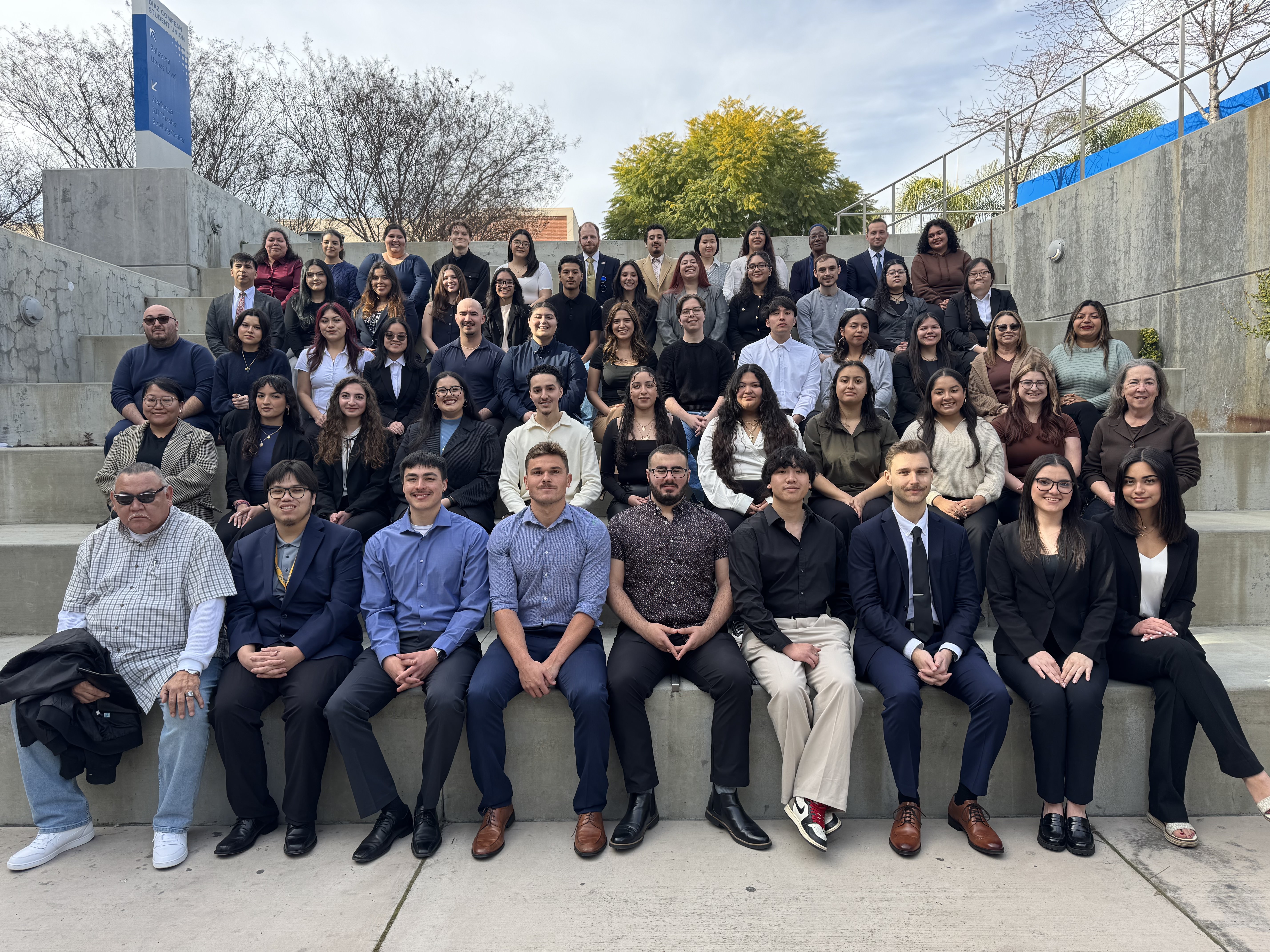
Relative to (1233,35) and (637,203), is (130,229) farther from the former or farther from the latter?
(637,203)

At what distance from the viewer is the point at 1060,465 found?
3.71m

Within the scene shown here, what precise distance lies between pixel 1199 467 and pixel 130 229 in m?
10.7

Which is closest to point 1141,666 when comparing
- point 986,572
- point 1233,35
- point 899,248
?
point 986,572

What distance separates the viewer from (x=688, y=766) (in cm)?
370

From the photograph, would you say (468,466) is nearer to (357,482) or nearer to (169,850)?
(357,482)

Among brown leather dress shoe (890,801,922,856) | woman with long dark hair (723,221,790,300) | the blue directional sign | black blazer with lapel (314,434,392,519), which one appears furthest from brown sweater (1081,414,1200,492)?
the blue directional sign

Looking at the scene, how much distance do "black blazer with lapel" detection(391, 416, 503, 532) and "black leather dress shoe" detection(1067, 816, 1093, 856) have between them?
3.39m

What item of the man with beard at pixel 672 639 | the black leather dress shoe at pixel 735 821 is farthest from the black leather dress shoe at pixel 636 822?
the black leather dress shoe at pixel 735 821

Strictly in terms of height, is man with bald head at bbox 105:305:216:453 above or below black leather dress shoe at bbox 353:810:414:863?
above

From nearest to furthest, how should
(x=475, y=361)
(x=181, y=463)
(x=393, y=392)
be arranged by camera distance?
(x=181, y=463)
(x=393, y=392)
(x=475, y=361)

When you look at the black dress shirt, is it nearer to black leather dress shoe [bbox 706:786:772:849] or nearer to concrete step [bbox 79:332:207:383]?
black leather dress shoe [bbox 706:786:772:849]

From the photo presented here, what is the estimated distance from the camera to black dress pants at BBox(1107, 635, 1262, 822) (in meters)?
3.39

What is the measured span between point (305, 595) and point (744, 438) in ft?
9.06

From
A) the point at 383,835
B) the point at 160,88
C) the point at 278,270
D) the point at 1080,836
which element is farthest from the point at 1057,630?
→ the point at 160,88
